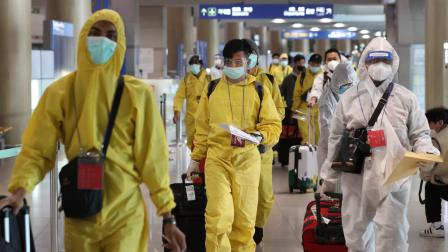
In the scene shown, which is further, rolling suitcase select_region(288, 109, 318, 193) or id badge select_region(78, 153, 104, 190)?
rolling suitcase select_region(288, 109, 318, 193)

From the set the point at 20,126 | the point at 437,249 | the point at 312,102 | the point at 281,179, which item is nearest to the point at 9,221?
the point at 437,249

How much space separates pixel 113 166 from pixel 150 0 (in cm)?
2655

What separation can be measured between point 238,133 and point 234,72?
701 mm

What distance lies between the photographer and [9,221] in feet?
14.8

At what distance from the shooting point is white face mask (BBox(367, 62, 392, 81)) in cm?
632

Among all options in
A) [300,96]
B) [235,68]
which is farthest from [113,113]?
[300,96]

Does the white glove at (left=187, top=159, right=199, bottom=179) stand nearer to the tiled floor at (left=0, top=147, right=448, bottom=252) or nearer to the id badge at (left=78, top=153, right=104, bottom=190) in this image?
the tiled floor at (left=0, top=147, right=448, bottom=252)

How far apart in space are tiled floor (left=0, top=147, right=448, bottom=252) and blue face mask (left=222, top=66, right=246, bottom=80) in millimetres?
1972

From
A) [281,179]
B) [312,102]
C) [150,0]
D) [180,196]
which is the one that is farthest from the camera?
[150,0]

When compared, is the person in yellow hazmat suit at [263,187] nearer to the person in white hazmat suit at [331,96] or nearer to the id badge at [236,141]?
the id badge at [236,141]

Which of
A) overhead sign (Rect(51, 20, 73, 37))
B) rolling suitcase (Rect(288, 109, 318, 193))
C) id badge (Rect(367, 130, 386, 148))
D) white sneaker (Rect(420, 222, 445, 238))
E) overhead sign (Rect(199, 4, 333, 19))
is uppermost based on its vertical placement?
overhead sign (Rect(199, 4, 333, 19))

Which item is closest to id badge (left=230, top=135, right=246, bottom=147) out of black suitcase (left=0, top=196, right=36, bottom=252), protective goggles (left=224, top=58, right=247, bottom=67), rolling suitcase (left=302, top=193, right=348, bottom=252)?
protective goggles (left=224, top=58, right=247, bottom=67)

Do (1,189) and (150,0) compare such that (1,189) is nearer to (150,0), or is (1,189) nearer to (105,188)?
(105,188)

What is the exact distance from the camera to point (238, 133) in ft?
22.1
